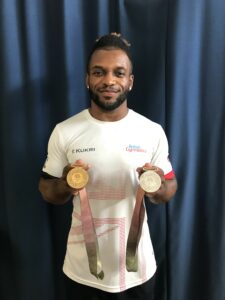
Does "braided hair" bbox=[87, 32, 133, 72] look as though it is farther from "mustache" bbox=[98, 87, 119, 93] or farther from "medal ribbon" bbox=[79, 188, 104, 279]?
"medal ribbon" bbox=[79, 188, 104, 279]

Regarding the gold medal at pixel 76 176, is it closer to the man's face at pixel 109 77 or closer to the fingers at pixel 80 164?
the fingers at pixel 80 164

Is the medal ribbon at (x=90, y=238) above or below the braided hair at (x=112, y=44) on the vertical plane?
below

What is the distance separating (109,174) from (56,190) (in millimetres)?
171

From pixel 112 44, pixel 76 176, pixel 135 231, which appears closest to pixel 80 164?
pixel 76 176

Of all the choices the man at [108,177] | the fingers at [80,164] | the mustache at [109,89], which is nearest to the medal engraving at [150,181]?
the man at [108,177]

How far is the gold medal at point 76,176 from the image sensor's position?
0.97 m

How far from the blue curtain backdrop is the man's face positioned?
0.74 ft

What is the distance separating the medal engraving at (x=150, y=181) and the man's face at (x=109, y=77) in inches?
9.6

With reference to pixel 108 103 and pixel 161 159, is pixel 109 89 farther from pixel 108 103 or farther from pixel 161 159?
pixel 161 159

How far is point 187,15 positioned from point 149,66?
0.22 meters

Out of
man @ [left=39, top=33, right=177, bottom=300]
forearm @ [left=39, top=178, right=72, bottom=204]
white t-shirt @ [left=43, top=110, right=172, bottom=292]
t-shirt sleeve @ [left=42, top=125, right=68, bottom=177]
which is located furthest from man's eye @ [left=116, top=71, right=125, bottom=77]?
forearm @ [left=39, top=178, right=72, bottom=204]

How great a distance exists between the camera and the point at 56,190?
3.49 feet

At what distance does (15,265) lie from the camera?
1.41 metres

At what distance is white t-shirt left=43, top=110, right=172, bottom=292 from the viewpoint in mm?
1083
